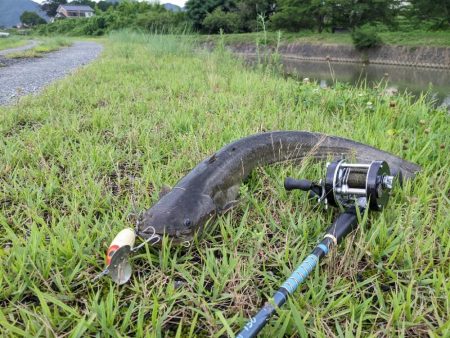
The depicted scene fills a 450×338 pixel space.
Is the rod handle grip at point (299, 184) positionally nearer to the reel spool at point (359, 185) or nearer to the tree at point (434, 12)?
the reel spool at point (359, 185)

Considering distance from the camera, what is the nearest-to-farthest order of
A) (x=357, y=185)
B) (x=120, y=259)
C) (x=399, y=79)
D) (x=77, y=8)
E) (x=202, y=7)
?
(x=120, y=259), (x=357, y=185), (x=399, y=79), (x=202, y=7), (x=77, y=8)

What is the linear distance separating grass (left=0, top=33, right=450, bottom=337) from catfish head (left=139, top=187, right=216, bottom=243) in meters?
0.09

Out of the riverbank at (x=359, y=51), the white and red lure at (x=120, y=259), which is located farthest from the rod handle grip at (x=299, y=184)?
the riverbank at (x=359, y=51)

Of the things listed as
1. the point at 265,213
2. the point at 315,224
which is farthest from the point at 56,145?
the point at 315,224

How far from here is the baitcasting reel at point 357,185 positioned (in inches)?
66.8

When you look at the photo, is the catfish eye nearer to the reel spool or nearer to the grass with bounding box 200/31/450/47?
the reel spool

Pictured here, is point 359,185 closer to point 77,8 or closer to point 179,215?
point 179,215

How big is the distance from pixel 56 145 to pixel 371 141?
2424mm

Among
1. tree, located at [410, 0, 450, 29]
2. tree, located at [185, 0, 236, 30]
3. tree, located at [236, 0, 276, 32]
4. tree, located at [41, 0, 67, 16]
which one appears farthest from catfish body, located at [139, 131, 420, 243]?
tree, located at [41, 0, 67, 16]

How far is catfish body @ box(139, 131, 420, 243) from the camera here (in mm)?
1663

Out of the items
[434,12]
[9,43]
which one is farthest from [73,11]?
[434,12]

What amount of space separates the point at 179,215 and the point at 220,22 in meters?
41.5

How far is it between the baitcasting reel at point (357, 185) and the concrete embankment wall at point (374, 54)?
17684mm

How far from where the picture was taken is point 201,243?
1.77 meters
